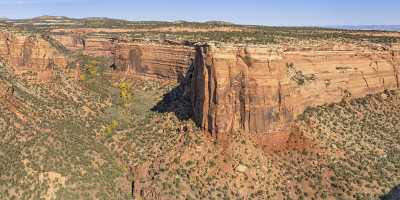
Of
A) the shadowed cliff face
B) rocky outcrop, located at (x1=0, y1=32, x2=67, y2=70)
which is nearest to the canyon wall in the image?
the shadowed cliff face

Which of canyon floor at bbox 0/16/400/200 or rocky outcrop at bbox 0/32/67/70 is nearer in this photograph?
A: canyon floor at bbox 0/16/400/200

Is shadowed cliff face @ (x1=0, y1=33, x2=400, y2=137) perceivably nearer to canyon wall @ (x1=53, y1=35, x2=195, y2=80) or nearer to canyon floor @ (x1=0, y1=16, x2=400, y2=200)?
canyon wall @ (x1=53, y1=35, x2=195, y2=80)

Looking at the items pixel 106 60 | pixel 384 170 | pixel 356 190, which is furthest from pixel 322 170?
pixel 106 60

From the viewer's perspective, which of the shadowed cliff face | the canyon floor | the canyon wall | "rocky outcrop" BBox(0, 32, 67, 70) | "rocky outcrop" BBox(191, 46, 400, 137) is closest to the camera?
the canyon floor

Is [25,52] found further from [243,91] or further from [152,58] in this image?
[243,91]

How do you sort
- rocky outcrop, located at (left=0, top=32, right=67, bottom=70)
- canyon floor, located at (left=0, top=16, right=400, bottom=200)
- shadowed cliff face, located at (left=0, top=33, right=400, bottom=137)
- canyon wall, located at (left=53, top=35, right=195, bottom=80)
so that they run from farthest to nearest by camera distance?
canyon wall, located at (left=53, top=35, right=195, bottom=80)
rocky outcrop, located at (left=0, top=32, right=67, bottom=70)
shadowed cliff face, located at (left=0, top=33, right=400, bottom=137)
canyon floor, located at (left=0, top=16, right=400, bottom=200)

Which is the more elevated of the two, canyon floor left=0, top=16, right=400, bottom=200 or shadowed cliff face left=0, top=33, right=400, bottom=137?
shadowed cliff face left=0, top=33, right=400, bottom=137
